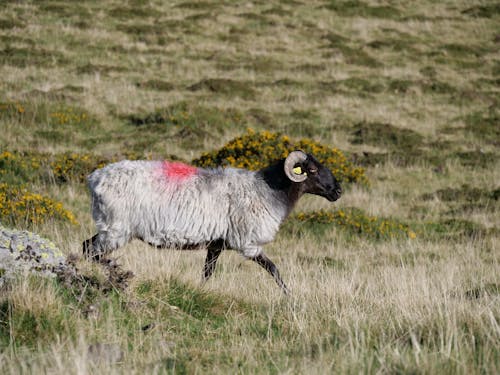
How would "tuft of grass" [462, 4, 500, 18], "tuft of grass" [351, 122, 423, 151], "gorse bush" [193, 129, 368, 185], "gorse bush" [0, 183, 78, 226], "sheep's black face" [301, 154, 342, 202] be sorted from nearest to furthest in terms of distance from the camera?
1. "sheep's black face" [301, 154, 342, 202]
2. "gorse bush" [0, 183, 78, 226]
3. "gorse bush" [193, 129, 368, 185]
4. "tuft of grass" [351, 122, 423, 151]
5. "tuft of grass" [462, 4, 500, 18]

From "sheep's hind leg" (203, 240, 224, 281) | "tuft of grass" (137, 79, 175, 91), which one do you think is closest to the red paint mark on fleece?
"sheep's hind leg" (203, 240, 224, 281)

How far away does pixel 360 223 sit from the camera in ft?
40.6

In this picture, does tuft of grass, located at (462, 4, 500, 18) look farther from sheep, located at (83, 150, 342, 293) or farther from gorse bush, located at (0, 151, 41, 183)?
sheep, located at (83, 150, 342, 293)

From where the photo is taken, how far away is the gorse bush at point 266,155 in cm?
1533

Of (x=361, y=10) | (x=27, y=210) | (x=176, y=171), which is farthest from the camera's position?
(x=361, y=10)

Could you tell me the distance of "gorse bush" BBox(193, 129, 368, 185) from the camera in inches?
603

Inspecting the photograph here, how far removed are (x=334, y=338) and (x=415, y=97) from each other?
21176 millimetres

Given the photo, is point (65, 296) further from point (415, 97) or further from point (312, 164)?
point (415, 97)

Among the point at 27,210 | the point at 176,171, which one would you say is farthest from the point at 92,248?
the point at 27,210

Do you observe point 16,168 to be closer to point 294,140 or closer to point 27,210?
point 27,210

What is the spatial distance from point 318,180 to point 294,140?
10.8 m

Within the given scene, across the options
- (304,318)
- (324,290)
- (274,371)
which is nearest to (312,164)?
(324,290)

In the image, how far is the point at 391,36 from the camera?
34375mm

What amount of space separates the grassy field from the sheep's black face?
106cm
